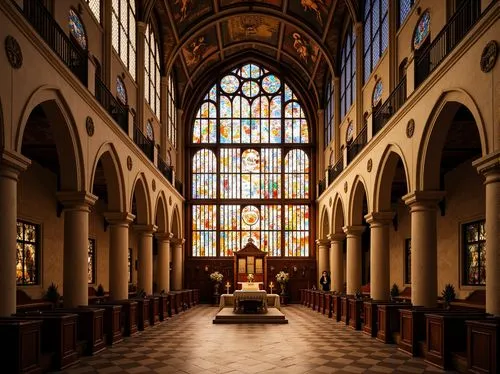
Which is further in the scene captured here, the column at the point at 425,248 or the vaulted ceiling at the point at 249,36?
the vaulted ceiling at the point at 249,36

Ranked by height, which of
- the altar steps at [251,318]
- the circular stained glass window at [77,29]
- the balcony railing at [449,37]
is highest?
the circular stained glass window at [77,29]

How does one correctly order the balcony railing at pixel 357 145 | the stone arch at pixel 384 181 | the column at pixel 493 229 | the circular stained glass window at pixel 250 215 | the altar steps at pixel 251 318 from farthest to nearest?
the circular stained glass window at pixel 250 215 → the balcony railing at pixel 357 145 → the altar steps at pixel 251 318 → the stone arch at pixel 384 181 → the column at pixel 493 229

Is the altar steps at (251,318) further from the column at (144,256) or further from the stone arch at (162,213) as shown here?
the stone arch at (162,213)

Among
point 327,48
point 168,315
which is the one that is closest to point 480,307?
point 168,315

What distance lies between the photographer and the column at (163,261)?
1162 inches

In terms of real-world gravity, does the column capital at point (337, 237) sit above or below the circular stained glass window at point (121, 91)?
below

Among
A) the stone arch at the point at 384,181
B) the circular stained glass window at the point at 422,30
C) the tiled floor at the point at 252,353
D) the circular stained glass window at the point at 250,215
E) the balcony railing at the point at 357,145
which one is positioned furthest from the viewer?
the circular stained glass window at the point at 250,215

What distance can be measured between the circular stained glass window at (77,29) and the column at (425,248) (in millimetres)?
10381

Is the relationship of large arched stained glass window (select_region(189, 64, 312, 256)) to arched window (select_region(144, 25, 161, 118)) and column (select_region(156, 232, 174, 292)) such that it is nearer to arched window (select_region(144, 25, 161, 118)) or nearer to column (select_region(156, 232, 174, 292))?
column (select_region(156, 232, 174, 292))

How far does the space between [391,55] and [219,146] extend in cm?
1927

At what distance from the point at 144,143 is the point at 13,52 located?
45.7ft

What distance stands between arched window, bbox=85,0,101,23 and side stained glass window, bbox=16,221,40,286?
23.8 ft

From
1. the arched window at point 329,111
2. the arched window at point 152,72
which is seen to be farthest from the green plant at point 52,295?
the arched window at point 329,111

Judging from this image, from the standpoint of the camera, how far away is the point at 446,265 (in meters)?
21.2
